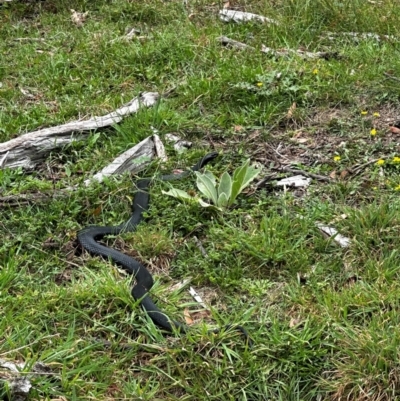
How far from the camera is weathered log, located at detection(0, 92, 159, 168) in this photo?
4230mm

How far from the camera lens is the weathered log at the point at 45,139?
423cm

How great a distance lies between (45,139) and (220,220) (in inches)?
59.1

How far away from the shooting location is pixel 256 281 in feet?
10.4

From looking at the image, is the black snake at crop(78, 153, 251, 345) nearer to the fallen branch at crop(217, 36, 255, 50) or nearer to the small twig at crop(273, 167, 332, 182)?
the small twig at crop(273, 167, 332, 182)

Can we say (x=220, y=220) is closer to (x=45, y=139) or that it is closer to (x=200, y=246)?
(x=200, y=246)

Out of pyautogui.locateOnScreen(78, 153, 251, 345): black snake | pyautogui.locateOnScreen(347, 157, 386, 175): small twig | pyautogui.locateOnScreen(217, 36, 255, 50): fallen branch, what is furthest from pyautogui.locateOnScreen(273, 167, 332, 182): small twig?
pyautogui.locateOnScreen(217, 36, 255, 50): fallen branch

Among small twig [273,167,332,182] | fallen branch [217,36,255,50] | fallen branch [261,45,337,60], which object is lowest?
small twig [273,167,332,182]

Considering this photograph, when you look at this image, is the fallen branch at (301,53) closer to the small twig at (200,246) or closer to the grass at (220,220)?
the grass at (220,220)

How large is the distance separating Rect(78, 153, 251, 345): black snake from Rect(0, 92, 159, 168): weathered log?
2.58ft

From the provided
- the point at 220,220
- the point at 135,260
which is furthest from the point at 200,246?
the point at 135,260

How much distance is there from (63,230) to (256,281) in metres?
1.22

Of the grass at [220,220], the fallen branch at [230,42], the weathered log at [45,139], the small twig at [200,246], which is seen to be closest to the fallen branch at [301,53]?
the grass at [220,220]

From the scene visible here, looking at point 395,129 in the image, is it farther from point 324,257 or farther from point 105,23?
point 105,23

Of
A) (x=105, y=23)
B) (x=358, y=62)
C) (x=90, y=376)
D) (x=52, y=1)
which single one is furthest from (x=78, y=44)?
(x=90, y=376)
